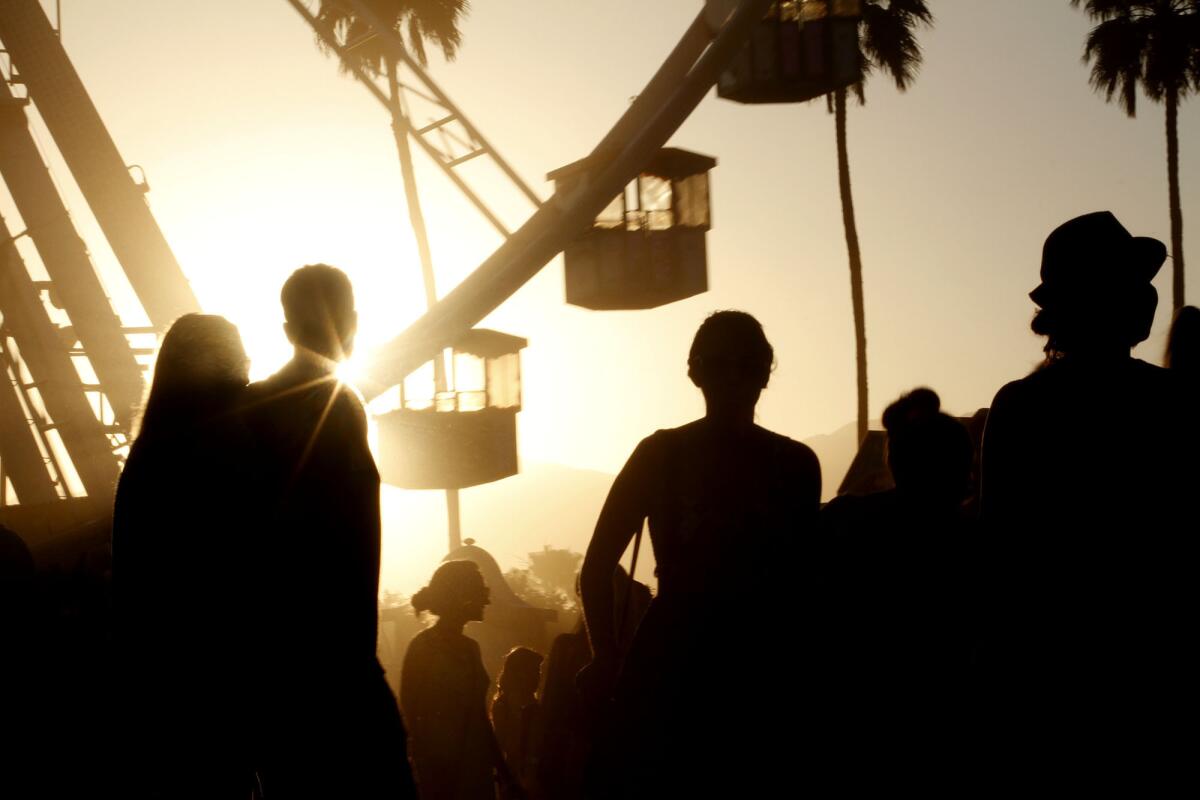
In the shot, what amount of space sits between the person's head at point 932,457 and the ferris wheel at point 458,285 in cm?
1762

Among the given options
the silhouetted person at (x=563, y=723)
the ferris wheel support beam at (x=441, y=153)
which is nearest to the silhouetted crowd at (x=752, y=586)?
the silhouetted person at (x=563, y=723)

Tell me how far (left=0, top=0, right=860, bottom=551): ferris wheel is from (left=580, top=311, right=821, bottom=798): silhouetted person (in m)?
17.8

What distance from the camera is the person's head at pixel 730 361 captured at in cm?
352

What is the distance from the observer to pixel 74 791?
5.03 meters

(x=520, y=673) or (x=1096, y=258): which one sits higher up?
(x=1096, y=258)

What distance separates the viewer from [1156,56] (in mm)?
39031

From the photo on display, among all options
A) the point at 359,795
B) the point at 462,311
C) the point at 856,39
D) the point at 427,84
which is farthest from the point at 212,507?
the point at 427,84

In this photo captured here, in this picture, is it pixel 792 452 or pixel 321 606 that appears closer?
pixel 321 606

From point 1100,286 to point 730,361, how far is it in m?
0.98

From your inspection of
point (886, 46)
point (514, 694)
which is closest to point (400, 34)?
point (886, 46)

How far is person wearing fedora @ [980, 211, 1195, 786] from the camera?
101 inches

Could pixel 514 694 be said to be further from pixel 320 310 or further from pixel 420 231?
pixel 420 231

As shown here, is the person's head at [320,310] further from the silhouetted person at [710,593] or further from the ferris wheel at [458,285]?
the ferris wheel at [458,285]

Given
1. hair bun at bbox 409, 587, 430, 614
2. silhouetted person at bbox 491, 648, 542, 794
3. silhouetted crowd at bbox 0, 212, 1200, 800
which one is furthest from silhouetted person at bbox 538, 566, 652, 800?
silhouetted crowd at bbox 0, 212, 1200, 800
